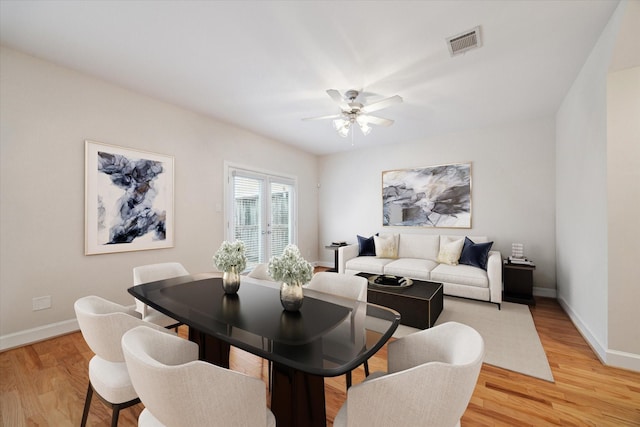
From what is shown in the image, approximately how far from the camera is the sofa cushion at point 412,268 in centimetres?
390

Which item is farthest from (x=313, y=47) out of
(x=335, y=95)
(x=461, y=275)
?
(x=461, y=275)

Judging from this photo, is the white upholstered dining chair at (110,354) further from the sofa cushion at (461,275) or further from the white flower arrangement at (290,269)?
the sofa cushion at (461,275)

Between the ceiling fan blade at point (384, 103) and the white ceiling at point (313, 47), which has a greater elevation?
the white ceiling at point (313, 47)

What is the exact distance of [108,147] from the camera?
298cm

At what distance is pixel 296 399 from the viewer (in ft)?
3.72

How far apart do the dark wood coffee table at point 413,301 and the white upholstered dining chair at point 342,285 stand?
3.65ft

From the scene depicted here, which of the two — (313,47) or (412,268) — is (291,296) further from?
(412,268)

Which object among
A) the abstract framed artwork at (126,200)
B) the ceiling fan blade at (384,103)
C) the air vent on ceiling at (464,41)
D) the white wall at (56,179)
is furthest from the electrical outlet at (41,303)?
the air vent on ceiling at (464,41)

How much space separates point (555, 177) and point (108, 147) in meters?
6.00

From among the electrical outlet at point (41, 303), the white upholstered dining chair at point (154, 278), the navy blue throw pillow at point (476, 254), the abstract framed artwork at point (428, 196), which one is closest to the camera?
the white upholstered dining chair at point (154, 278)

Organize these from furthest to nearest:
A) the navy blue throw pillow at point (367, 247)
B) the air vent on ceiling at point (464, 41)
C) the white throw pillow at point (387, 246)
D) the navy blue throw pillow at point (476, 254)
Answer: the navy blue throw pillow at point (367, 247), the white throw pillow at point (387, 246), the navy blue throw pillow at point (476, 254), the air vent on ceiling at point (464, 41)

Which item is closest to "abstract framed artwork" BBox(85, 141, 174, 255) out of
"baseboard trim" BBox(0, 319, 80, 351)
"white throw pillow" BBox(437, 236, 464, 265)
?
"baseboard trim" BBox(0, 319, 80, 351)

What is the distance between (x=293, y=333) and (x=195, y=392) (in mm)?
445

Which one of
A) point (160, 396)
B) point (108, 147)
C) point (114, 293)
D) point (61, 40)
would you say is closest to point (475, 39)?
point (160, 396)
